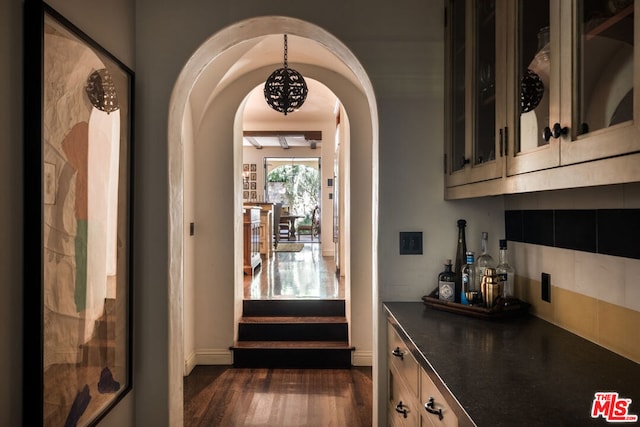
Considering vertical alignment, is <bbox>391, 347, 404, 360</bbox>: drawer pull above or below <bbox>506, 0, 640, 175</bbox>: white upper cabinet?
below

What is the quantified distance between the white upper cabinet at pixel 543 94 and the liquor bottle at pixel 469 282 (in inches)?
11.8

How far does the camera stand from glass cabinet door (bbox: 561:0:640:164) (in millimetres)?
845

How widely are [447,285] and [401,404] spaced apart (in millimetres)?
529

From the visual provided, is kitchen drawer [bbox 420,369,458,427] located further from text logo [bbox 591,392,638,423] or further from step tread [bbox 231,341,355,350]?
step tread [bbox 231,341,355,350]

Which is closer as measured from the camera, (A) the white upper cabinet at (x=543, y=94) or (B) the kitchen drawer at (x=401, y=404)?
(A) the white upper cabinet at (x=543, y=94)

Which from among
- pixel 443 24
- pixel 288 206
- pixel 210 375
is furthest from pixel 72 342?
pixel 288 206

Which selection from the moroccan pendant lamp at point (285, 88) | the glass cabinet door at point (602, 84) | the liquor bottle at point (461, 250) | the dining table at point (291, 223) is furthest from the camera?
the dining table at point (291, 223)

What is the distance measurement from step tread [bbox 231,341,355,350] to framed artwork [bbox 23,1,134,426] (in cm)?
199

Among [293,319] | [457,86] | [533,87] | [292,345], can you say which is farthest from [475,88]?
[293,319]

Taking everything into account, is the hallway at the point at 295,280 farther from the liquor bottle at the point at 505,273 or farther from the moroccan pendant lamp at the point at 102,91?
the moroccan pendant lamp at the point at 102,91

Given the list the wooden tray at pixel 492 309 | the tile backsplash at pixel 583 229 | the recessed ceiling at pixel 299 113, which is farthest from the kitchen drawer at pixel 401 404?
the recessed ceiling at pixel 299 113

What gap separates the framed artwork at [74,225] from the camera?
123cm

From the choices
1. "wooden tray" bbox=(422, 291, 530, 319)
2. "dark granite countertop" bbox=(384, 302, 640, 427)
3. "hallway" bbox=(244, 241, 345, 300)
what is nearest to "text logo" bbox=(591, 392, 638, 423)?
"dark granite countertop" bbox=(384, 302, 640, 427)

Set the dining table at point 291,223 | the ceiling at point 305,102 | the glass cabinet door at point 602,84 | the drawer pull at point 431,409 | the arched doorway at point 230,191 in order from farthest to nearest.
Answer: the dining table at point 291,223, the arched doorway at point 230,191, the ceiling at point 305,102, the drawer pull at point 431,409, the glass cabinet door at point 602,84
